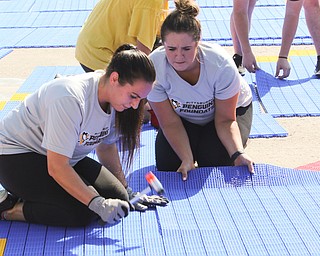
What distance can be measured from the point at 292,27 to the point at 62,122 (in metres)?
2.98

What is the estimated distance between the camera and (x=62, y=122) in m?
2.74

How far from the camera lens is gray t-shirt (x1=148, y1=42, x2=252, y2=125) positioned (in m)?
3.45

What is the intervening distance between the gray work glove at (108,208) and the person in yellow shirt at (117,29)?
1.38 m

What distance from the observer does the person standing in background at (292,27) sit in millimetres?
5191

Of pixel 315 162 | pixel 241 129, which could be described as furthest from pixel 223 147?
pixel 315 162

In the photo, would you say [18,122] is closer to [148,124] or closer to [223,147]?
[223,147]

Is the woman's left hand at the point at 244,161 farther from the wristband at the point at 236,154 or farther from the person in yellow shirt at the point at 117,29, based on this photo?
the person in yellow shirt at the point at 117,29

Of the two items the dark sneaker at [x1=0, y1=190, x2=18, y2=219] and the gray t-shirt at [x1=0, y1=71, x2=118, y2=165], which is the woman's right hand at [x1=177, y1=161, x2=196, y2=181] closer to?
the gray t-shirt at [x1=0, y1=71, x2=118, y2=165]

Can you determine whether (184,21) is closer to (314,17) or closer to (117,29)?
(117,29)

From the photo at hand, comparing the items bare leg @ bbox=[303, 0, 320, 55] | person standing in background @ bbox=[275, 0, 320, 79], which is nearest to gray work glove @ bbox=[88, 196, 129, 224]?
person standing in background @ bbox=[275, 0, 320, 79]

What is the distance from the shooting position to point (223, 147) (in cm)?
363

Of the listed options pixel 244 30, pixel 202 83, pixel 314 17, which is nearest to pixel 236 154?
pixel 202 83

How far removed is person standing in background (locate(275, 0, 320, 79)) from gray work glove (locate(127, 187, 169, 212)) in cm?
239

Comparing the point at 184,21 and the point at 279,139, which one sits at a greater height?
the point at 184,21
